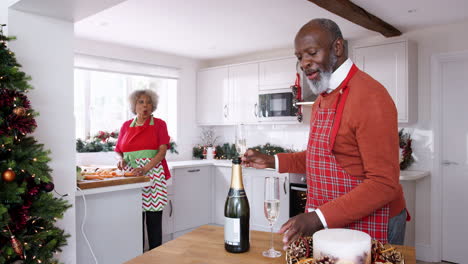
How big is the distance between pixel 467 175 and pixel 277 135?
2193 millimetres

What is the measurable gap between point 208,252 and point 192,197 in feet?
12.0

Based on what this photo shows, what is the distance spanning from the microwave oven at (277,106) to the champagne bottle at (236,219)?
10.8 ft

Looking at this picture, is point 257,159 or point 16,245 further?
point 16,245

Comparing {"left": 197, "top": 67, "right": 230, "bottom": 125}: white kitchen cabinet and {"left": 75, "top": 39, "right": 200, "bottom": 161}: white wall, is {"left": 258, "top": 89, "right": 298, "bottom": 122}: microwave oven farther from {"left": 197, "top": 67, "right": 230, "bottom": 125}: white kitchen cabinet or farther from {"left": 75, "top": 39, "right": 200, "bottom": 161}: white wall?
{"left": 75, "top": 39, "right": 200, "bottom": 161}: white wall

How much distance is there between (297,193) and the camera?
4.09 metres

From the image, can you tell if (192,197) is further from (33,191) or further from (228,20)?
(33,191)

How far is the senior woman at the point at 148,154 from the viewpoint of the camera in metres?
3.29

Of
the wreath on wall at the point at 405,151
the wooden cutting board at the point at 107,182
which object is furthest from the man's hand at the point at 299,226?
the wreath on wall at the point at 405,151

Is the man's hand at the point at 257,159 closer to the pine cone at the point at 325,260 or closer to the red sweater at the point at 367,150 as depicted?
the red sweater at the point at 367,150

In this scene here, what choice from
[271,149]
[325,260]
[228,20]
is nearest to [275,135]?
[271,149]

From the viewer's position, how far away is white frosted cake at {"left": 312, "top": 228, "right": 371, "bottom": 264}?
78cm

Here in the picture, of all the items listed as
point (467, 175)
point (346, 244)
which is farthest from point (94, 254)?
point (467, 175)

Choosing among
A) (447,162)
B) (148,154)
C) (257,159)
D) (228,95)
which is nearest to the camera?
(257,159)

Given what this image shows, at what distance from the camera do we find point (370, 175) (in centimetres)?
113
